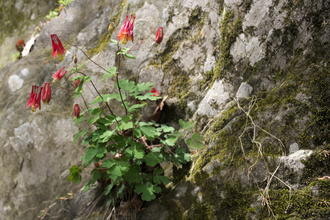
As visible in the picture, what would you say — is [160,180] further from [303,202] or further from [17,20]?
[17,20]

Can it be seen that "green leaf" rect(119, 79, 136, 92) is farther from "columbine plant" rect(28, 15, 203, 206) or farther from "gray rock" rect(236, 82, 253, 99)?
"gray rock" rect(236, 82, 253, 99)

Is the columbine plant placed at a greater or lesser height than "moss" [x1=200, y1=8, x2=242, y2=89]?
lesser

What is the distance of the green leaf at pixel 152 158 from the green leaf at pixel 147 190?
0.18 m

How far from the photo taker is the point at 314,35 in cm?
240

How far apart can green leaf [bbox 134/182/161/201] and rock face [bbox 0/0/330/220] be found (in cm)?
14

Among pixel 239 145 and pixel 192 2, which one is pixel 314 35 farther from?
pixel 192 2

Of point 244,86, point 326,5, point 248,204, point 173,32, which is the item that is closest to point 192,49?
point 173,32

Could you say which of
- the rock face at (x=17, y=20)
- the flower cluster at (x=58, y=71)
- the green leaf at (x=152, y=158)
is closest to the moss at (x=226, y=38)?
the flower cluster at (x=58, y=71)

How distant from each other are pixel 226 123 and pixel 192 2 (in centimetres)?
147

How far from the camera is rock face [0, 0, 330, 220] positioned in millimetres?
2217

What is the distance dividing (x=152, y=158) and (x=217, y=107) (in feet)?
2.29

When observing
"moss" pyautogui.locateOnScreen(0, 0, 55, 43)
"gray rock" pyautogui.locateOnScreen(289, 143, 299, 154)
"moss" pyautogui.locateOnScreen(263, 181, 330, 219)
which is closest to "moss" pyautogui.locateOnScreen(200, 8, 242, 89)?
"gray rock" pyautogui.locateOnScreen(289, 143, 299, 154)

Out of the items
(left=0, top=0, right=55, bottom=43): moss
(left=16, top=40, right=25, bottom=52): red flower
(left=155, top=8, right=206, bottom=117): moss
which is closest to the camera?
(left=155, top=8, right=206, bottom=117): moss

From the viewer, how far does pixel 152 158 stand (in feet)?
9.07
